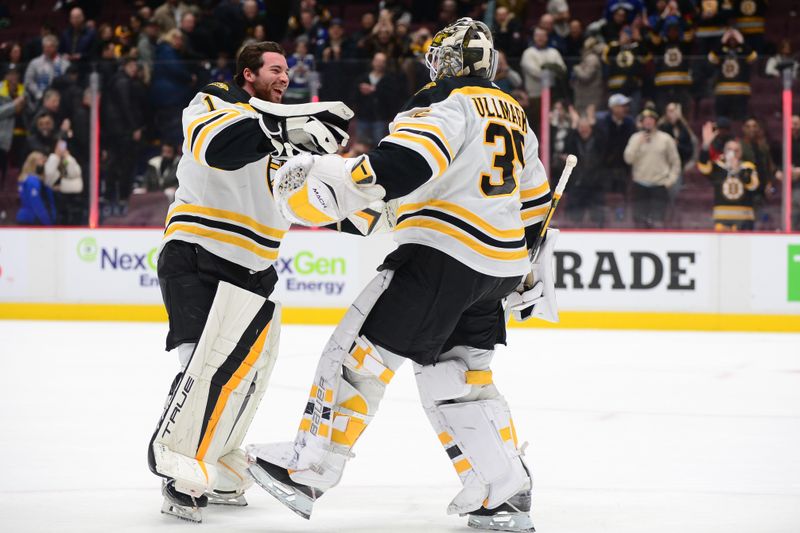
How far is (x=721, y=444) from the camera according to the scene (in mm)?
4312

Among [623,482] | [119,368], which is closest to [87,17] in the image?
[119,368]

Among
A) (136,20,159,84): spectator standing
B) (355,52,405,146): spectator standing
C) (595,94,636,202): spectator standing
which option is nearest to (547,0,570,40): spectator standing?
(595,94,636,202): spectator standing

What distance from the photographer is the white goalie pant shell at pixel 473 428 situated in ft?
9.98

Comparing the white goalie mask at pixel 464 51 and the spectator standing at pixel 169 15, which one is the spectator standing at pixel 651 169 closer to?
the spectator standing at pixel 169 15

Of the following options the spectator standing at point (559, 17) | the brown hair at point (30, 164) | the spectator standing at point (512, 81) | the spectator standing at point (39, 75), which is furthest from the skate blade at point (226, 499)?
the spectator standing at point (559, 17)

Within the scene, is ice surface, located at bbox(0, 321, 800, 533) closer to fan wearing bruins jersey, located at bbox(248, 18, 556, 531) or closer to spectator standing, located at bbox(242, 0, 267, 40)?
fan wearing bruins jersey, located at bbox(248, 18, 556, 531)

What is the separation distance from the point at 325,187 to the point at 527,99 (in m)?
5.79

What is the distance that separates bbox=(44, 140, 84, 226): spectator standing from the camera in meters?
8.76

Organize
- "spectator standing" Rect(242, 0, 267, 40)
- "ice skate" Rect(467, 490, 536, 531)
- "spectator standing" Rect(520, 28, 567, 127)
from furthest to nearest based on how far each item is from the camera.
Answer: "spectator standing" Rect(242, 0, 267, 40) → "spectator standing" Rect(520, 28, 567, 127) → "ice skate" Rect(467, 490, 536, 531)

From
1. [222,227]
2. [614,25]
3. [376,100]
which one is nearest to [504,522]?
[222,227]

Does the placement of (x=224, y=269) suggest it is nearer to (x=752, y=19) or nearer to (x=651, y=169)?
(x=651, y=169)

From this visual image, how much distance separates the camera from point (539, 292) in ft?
10.9

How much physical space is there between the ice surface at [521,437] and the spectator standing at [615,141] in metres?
1.36

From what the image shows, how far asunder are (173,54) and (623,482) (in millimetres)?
7108
